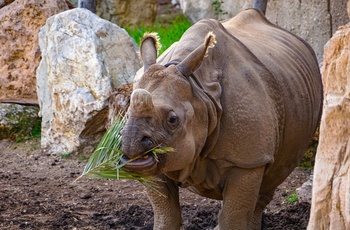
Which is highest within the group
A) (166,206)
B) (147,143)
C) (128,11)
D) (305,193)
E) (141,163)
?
(147,143)

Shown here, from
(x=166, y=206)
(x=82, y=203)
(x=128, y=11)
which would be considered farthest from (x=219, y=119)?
(x=128, y=11)

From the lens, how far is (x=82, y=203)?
7.14 m

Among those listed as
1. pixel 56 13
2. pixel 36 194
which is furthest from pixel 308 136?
pixel 56 13

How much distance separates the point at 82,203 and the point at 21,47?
3152 millimetres

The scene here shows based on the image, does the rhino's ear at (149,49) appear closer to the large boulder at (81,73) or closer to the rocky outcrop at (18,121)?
the large boulder at (81,73)

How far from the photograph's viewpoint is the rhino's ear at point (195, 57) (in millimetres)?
4895

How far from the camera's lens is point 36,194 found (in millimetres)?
7328

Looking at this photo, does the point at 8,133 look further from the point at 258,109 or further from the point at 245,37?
the point at 258,109

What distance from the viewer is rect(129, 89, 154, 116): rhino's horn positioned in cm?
450

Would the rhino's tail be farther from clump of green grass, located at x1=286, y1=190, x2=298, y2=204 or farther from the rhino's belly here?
the rhino's belly

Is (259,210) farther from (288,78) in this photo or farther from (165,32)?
(165,32)

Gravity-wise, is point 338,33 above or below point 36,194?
above

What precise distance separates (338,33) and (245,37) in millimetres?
2268

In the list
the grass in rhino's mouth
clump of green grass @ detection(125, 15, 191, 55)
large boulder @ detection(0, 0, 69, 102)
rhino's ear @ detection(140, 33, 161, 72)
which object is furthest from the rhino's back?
clump of green grass @ detection(125, 15, 191, 55)
